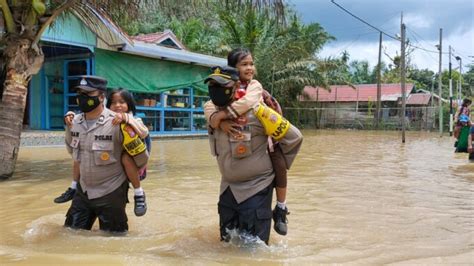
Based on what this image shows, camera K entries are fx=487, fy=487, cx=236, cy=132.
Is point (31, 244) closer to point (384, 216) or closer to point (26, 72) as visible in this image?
point (384, 216)

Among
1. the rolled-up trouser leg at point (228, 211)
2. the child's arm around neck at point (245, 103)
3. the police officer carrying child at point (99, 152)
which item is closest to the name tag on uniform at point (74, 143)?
the police officer carrying child at point (99, 152)

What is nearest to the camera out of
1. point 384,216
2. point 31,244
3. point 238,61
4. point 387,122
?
point 238,61

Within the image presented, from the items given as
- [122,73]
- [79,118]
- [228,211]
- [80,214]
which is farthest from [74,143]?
[122,73]

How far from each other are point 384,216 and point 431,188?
2597 mm

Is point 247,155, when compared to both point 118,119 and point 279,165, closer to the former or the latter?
point 279,165

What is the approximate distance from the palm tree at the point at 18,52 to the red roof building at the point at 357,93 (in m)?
30.7

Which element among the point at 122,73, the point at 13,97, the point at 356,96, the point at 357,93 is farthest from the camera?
the point at 356,96

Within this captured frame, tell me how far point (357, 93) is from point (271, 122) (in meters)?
39.3

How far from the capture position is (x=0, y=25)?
348 inches

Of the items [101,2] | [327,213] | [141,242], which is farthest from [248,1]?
[141,242]

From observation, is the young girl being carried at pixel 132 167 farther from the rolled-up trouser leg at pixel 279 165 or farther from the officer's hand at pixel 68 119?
the rolled-up trouser leg at pixel 279 165

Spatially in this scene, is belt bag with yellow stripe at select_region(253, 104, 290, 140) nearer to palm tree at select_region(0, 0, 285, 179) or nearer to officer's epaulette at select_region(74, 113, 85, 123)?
officer's epaulette at select_region(74, 113, 85, 123)

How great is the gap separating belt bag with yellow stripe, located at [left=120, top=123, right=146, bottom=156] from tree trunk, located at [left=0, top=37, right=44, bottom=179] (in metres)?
4.80

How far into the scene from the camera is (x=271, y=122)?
3.56m
